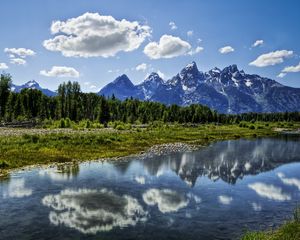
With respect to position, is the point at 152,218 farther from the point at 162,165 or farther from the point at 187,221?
the point at 162,165

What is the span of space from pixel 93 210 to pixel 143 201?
4382 mm

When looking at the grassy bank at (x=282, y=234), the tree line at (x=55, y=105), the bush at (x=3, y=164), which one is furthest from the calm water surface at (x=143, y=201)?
the tree line at (x=55, y=105)

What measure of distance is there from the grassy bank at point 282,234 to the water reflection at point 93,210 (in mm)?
7131

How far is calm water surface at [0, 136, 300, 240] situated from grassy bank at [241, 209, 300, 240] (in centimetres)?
114

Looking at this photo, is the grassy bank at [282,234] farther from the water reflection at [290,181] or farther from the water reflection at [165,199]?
the water reflection at [290,181]

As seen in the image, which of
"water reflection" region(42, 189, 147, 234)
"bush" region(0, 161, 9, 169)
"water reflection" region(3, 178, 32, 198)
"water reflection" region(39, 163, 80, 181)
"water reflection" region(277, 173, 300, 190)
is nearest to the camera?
"water reflection" region(42, 189, 147, 234)

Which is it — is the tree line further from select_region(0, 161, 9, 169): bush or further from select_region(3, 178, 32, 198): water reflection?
select_region(3, 178, 32, 198): water reflection

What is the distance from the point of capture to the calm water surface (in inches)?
762

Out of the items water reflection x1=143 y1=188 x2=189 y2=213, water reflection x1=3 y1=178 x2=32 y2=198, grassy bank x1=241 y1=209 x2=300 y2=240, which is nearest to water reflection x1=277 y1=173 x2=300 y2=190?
water reflection x1=143 y1=188 x2=189 y2=213

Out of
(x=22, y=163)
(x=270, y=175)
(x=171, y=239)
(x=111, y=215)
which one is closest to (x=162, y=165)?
(x=270, y=175)

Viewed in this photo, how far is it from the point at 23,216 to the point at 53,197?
191 inches

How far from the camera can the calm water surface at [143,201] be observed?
63.5ft

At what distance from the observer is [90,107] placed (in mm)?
176375

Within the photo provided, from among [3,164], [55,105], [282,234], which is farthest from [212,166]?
[55,105]
